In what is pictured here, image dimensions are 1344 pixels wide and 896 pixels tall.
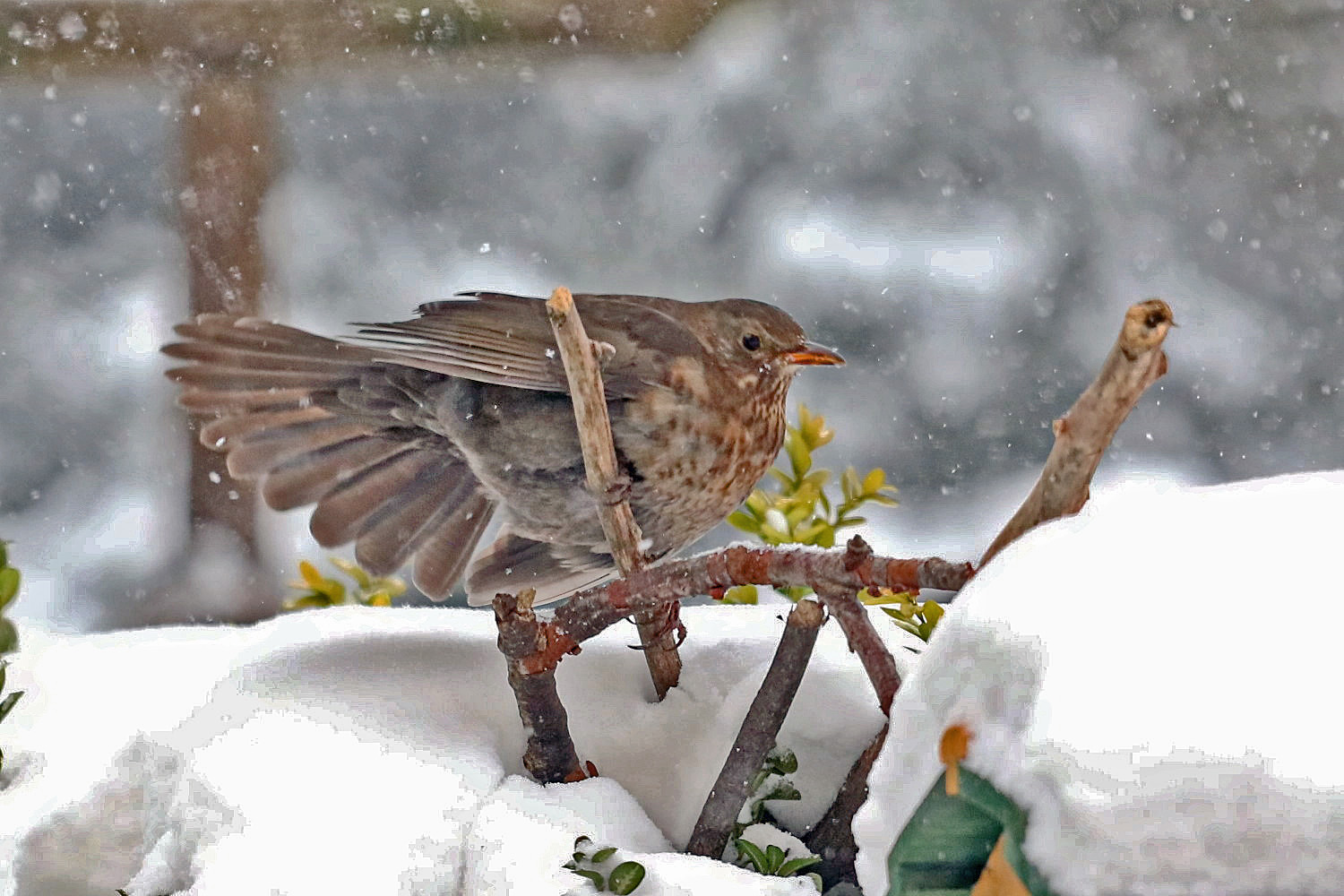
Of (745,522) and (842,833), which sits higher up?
(745,522)

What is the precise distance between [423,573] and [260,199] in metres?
0.88

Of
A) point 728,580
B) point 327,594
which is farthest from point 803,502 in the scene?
point 327,594

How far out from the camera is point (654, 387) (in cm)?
106

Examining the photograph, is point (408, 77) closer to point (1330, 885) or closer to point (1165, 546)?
point (1165, 546)

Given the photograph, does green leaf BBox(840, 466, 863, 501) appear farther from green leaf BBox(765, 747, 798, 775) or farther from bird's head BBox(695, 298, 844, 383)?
green leaf BBox(765, 747, 798, 775)

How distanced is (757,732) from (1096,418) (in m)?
0.31

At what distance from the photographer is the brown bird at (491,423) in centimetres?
106

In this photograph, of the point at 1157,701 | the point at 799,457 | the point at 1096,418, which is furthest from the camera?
the point at 799,457

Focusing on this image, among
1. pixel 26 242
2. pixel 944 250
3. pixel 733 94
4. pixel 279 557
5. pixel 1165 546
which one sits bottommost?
pixel 279 557

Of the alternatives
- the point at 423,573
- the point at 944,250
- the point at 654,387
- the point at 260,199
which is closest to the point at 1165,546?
the point at 654,387

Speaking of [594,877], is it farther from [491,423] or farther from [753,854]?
[491,423]

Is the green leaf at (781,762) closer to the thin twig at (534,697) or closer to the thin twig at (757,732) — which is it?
the thin twig at (757,732)

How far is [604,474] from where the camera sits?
967mm

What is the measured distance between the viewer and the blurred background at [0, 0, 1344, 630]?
77.0 inches
